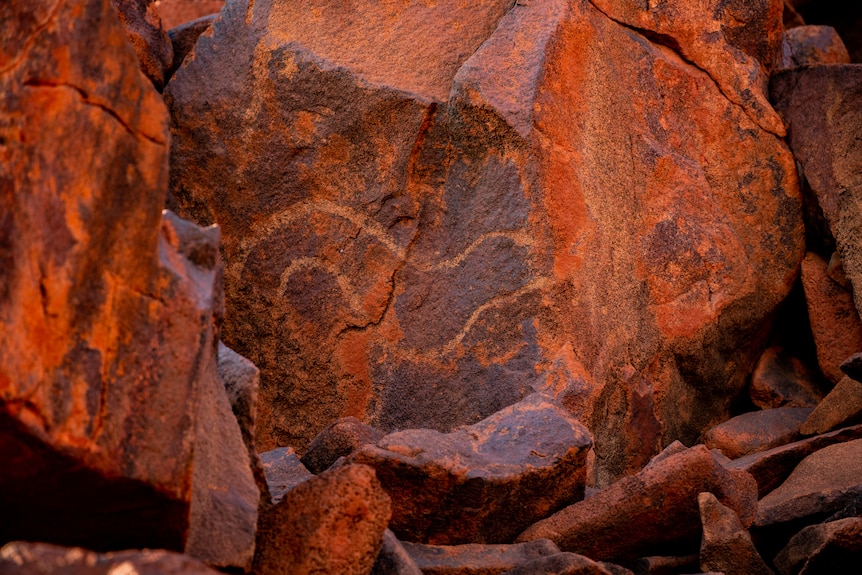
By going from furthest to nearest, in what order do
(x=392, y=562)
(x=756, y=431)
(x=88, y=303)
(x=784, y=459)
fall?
1. (x=756, y=431)
2. (x=784, y=459)
3. (x=392, y=562)
4. (x=88, y=303)

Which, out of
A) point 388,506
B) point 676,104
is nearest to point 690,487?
point 388,506

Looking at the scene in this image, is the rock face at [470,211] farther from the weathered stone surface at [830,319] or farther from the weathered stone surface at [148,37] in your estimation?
the weathered stone surface at [830,319]

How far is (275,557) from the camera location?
5.86ft

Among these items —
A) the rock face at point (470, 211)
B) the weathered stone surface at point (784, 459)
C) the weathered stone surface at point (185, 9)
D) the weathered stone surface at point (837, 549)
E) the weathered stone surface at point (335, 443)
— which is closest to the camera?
the weathered stone surface at point (837, 549)

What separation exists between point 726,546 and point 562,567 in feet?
1.73

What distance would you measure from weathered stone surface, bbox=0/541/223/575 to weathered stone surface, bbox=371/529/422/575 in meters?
0.74

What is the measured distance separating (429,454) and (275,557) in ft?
2.20

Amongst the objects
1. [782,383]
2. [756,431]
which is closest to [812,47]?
[782,383]

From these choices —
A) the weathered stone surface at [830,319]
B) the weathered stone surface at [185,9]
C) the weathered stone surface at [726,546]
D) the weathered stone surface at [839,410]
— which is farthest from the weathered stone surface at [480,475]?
the weathered stone surface at [185,9]

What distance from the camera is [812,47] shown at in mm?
4648

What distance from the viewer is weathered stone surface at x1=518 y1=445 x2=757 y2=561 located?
96.8 inches

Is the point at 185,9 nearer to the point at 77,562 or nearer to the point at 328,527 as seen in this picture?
the point at 328,527

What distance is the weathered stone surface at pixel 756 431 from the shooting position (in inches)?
140

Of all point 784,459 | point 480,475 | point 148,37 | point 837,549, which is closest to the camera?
point 837,549
